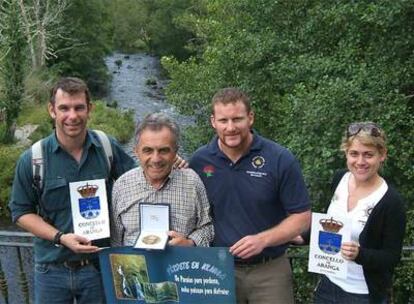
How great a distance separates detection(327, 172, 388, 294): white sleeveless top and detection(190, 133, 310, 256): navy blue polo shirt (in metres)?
0.22

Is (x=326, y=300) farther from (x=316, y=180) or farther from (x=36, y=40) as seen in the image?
(x=36, y=40)

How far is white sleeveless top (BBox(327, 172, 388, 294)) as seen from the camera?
3.05m

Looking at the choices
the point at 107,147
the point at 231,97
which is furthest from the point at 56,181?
the point at 231,97

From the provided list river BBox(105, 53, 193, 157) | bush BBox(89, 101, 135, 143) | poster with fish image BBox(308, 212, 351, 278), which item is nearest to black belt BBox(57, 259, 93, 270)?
poster with fish image BBox(308, 212, 351, 278)

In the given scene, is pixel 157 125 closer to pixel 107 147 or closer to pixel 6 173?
pixel 107 147

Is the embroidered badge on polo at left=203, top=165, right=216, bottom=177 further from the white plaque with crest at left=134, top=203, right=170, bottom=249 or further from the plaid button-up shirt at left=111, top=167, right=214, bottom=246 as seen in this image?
the white plaque with crest at left=134, top=203, right=170, bottom=249

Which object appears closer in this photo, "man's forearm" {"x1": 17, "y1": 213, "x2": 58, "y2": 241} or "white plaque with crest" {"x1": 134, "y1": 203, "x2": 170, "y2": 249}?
"white plaque with crest" {"x1": 134, "y1": 203, "x2": 170, "y2": 249}

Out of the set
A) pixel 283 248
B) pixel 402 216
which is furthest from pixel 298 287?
pixel 402 216

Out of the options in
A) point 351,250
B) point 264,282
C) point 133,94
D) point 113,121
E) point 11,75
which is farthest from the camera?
point 133,94

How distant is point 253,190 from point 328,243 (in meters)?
0.53

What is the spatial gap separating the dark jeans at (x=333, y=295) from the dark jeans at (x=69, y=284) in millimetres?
1362

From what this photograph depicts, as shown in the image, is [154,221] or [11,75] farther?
[11,75]

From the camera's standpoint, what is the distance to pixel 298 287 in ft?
24.1

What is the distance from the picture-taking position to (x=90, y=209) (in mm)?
3297
